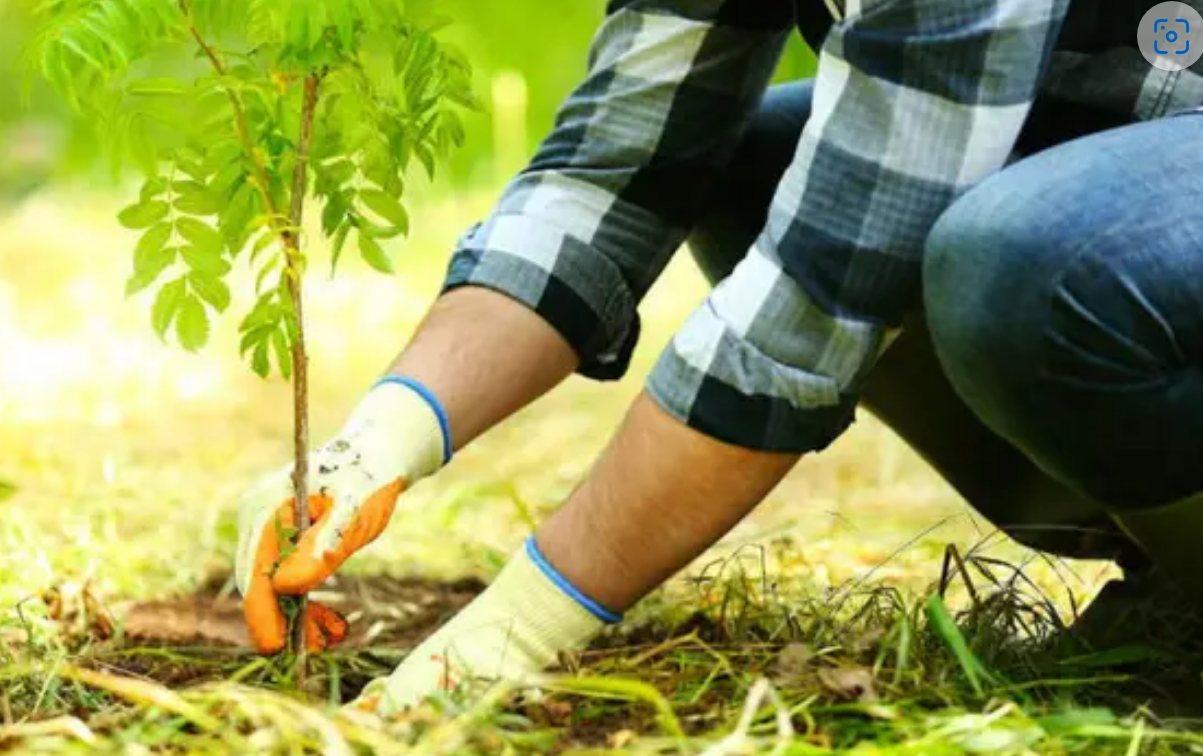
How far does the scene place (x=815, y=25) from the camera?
1655mm

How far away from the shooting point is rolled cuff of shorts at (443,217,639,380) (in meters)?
1.72

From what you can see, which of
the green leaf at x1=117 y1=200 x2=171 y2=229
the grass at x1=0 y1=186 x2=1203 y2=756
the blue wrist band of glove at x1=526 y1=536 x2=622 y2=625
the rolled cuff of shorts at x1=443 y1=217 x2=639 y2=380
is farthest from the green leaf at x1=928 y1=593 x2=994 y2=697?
the green leaf at x1=117 y1=200 x2=171 y2=229

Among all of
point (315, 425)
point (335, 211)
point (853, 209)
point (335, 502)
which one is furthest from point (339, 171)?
point (315, 425)

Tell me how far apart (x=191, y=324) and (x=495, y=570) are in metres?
0.79

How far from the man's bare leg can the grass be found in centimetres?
8

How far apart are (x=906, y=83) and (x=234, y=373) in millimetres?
2002

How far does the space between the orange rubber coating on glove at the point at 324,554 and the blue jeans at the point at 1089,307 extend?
1.45 ft

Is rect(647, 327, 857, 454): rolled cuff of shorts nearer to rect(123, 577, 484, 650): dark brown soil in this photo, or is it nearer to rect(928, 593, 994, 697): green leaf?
rect(928, 593, 994, 697): green leaf

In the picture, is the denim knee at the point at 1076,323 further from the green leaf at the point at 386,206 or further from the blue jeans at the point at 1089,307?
the green leaf at the point at 386,206

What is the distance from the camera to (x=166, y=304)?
4.55ft

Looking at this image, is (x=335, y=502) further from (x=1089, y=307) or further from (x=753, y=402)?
(x=1089, y=307)

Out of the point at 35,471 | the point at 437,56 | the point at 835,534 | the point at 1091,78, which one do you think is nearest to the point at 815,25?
the point at 1091,78

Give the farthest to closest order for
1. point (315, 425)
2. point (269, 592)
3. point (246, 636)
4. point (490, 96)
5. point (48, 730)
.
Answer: point (490, 96), point (315, 425), point (246, 636), point (269, 592), point (48, 730)

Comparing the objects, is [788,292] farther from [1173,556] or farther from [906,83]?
[1173,556]
